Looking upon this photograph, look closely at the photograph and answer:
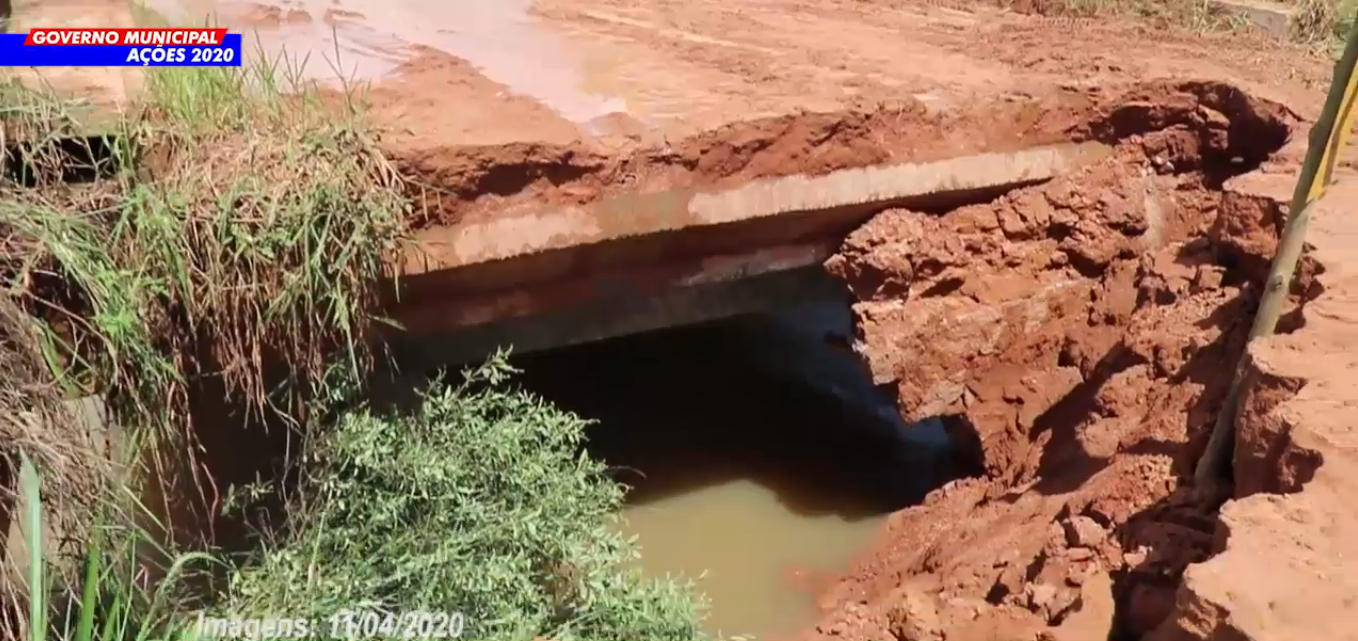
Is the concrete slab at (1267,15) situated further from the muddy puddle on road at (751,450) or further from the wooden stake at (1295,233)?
the wooden stake at (1295,233)

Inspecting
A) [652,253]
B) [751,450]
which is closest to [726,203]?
[652,253]

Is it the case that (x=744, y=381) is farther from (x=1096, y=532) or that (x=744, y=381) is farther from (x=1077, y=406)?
(x=1096, y=532)

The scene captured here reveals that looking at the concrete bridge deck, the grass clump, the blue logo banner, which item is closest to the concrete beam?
the concrete bridge deck

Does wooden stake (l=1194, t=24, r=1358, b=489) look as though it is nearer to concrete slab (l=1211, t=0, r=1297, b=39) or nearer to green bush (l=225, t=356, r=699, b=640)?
green bush (l=225, t=356, r=699, b=640)

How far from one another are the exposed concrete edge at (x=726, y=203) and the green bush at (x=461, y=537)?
440 mm

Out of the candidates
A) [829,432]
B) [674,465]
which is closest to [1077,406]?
[829,432]

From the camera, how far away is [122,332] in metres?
3.20

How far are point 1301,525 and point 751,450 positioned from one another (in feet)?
11.3

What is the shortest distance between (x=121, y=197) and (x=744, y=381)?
13.4 ft

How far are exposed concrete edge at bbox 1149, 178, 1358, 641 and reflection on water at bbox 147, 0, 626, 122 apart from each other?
257 centimetres

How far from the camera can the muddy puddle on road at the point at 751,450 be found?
526 cm

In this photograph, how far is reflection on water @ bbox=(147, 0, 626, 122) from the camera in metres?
4.51

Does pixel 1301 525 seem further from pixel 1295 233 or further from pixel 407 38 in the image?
pixel 407 38

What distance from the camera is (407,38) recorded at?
498 centimetres
